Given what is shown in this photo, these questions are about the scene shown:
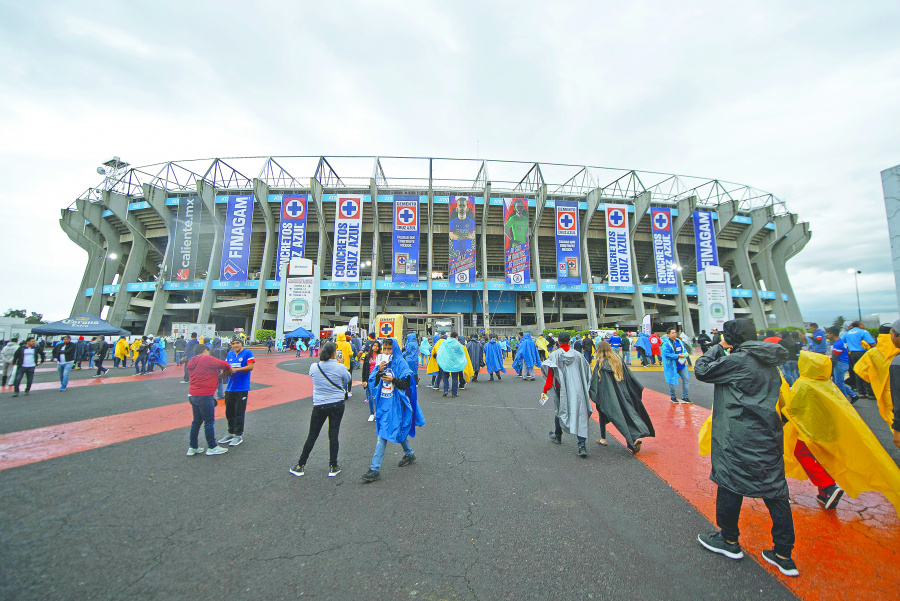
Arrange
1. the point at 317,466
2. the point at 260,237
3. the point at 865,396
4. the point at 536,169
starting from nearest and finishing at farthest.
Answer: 1. the point at 317,466
2. the point at 865,396
3. the point at 536,169
4. the point at 260,237

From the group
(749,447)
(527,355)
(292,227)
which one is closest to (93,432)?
(749,447)

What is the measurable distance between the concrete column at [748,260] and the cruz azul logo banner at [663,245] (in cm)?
1060

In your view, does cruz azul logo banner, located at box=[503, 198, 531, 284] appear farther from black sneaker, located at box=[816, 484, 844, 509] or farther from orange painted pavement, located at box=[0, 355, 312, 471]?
black sneaker, located at box=[816, 484, 844, 509]

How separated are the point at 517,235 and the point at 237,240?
23895 mm

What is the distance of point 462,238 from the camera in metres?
29.9

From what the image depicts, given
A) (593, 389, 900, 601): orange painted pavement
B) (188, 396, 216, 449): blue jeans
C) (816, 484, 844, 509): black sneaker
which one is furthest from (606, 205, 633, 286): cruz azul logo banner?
(188, 396, 216, 449): blue jeans

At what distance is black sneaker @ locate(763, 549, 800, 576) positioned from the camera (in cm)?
221

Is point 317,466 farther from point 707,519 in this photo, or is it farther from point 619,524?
point 707,519

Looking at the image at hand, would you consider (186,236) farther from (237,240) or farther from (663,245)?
(663,245)

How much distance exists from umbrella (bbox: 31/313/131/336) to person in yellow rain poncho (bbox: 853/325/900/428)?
27.2 meters

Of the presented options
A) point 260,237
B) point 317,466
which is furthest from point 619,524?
point 260,237

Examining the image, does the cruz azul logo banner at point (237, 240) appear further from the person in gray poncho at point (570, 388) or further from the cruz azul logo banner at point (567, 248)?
the person in gray poncho at point (570, 388)

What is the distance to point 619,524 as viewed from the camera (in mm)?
2930

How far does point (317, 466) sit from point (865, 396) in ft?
40.4
